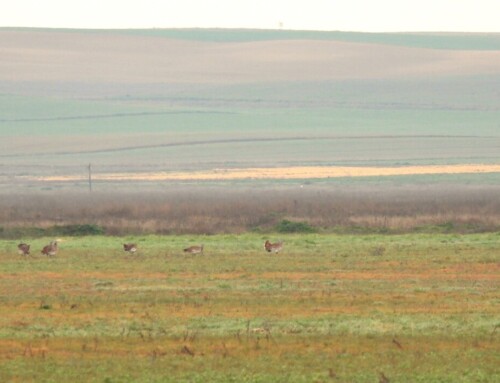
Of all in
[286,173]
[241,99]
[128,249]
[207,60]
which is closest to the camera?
[128,249]

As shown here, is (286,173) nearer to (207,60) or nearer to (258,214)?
(258,214)

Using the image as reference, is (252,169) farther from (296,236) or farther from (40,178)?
(296,236)

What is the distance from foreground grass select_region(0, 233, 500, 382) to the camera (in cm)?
1502

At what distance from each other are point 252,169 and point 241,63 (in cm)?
6448

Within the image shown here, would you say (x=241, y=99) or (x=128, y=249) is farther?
(x=241, y=99)

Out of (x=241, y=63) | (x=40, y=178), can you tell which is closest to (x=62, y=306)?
(x=40, y=178)

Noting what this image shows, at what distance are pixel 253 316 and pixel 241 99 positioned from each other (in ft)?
398

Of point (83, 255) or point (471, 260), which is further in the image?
point (83, 255)

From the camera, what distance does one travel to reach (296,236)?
3897 centimetres

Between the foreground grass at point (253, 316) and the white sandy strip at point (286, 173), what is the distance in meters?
54.6

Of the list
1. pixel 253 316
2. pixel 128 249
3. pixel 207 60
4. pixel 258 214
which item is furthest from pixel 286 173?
pixel 207 60

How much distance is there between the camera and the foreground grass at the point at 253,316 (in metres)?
15.0

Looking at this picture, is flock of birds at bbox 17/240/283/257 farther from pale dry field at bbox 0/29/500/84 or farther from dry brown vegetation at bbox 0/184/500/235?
pale dry field at bbox 0/29/500/84

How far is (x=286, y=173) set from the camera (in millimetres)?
89750
